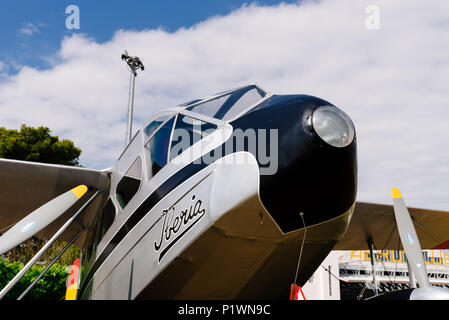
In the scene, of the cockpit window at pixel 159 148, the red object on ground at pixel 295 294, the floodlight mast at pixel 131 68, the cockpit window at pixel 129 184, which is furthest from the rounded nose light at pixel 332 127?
the floodlight mast at pixel 131 68

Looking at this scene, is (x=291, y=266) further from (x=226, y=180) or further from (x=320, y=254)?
(x=226, y=180)

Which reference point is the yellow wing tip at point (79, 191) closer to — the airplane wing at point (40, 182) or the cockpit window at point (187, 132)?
the airplane wing at point (40, 182)

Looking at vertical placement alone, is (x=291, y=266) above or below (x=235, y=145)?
below

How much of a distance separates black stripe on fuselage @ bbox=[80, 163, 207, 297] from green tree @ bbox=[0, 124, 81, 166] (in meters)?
26.2

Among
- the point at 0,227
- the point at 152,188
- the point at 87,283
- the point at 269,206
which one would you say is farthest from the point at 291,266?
the point at 0,227

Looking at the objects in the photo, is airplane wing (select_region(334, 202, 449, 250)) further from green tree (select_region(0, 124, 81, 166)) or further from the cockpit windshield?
green tree (select_region(0, 124, 81, 166))

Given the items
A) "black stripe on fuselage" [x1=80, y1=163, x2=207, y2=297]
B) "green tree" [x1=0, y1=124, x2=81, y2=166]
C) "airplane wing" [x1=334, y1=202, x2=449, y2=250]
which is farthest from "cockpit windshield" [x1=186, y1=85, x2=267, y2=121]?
"green tree" [x1=0, y1=124, x2=81, y2=166]

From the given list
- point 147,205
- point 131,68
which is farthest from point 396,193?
point 131,68

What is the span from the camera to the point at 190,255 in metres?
3.85

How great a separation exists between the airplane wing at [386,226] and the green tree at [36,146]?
25551 millimetres

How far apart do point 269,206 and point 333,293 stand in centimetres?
3135

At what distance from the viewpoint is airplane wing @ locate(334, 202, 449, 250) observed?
9180mm

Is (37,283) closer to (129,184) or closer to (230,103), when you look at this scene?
(129,184)
